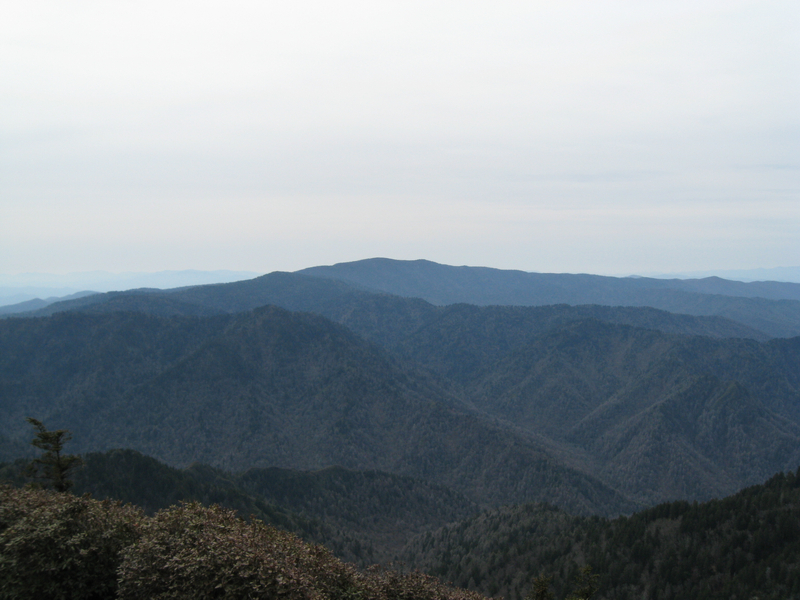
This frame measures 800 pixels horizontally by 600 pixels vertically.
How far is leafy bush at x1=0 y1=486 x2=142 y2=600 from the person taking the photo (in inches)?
1347

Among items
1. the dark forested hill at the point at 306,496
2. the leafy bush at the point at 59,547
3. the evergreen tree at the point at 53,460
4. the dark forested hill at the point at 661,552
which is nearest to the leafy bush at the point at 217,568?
the leafy bush at the point at 59,547

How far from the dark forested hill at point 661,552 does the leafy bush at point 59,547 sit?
8473cm

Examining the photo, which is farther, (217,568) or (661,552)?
(661,552)

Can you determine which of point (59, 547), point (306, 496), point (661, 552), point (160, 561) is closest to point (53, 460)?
point (59, 547)

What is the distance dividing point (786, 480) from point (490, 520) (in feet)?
226

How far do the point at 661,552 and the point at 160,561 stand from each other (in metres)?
94.0

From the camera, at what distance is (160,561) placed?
112ft

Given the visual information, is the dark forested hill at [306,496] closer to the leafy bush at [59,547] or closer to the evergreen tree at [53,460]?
the evergreen tree at [53,460]

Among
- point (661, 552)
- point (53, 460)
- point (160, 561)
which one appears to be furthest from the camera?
point (661, 552)

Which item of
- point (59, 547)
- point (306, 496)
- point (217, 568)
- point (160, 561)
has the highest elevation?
point (59, 547)

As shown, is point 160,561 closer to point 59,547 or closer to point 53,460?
point 59,547

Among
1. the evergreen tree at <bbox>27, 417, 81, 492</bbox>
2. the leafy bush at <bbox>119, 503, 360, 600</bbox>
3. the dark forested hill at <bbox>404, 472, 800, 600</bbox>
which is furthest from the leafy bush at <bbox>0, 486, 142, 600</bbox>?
the dark forested hill at <bbox>404, 472, 800, 600</bbox>

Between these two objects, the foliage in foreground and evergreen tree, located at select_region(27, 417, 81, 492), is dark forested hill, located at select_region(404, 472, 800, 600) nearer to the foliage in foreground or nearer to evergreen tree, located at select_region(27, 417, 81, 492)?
the foliage in foreground

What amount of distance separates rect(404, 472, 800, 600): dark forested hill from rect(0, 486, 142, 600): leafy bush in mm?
84734
